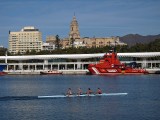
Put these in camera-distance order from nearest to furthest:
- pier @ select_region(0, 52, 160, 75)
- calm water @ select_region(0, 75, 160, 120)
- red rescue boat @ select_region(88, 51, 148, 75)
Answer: calm water @ select_region(0, 75, 160, 120), red rescue boat @ select_region(88, 51, 148, 75), pier @ select_region(0, 52, 160, 75)

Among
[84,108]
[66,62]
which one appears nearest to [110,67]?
[66,62]

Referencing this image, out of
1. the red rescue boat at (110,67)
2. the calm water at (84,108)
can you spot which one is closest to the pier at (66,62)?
the red rescue boat at (110,67)

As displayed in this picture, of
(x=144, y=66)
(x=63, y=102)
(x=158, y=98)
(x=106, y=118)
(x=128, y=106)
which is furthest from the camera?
(x=144, y=66)

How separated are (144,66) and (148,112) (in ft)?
389

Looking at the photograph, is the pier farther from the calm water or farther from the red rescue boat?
the calm water

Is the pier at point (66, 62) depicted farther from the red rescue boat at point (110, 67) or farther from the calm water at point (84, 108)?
the calm water at point (84, 108)

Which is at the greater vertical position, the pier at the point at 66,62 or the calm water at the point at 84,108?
the pier at the point at 66,62

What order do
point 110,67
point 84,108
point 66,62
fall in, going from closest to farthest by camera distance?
point 84,108
point 110,67
point 66,62

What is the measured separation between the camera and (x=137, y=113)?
54.5m

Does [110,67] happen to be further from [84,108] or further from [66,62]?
[84,108]

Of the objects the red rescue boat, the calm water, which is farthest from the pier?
the calm water

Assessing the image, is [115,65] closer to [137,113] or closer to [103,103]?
[103,103]

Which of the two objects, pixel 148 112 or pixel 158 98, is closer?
pixel 148 112

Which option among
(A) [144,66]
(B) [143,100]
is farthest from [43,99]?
(A) [144,66]
